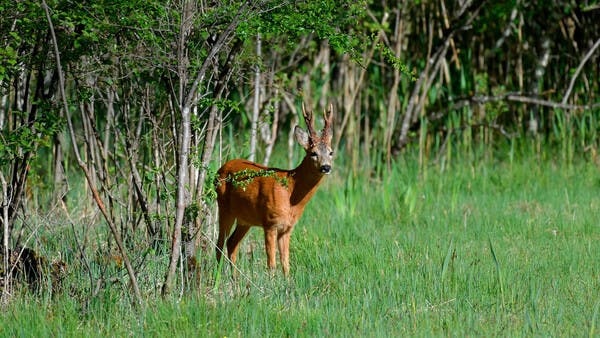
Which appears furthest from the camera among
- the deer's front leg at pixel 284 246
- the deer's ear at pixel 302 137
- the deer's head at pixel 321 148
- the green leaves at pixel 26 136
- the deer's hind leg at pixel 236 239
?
the deer's hind leg at pixel 236 239

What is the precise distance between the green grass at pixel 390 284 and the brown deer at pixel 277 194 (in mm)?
284

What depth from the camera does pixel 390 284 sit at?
5.68 m

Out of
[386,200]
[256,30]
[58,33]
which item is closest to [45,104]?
[58,33]

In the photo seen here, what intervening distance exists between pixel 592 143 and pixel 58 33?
6.76 m

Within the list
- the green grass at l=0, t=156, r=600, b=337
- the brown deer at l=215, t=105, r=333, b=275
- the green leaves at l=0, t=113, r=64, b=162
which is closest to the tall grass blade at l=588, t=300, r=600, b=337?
the green grass at l=0, t=156, r=600, b=337

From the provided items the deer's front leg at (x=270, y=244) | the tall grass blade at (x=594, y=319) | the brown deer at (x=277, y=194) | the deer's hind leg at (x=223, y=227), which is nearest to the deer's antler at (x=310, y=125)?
the brown deer at (x=277, y=194)

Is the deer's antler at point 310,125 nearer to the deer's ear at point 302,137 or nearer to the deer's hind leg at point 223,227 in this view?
the deer's ear at point 302,137

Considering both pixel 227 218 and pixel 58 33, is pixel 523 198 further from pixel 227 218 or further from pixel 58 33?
pixel 58 33

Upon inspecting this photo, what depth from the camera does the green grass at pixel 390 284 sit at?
4.96 metres

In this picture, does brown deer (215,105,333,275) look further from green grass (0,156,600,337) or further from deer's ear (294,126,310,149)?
green grass (0,156,600,337)

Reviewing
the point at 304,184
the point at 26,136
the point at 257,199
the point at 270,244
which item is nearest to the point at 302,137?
the point at 304,184

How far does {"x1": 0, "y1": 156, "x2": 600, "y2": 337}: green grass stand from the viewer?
4961 mm

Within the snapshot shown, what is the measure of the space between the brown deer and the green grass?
284mm

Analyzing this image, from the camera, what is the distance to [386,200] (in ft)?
26.8
